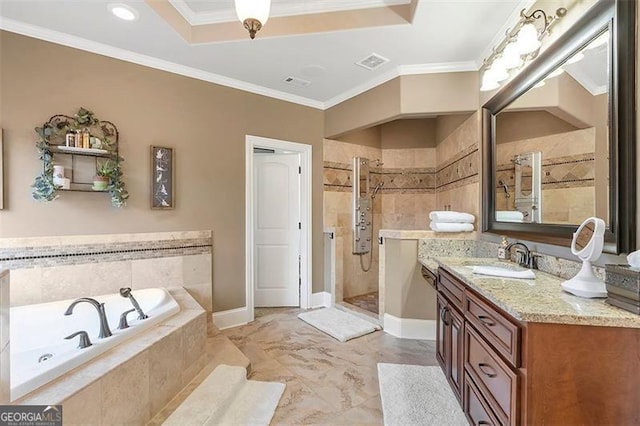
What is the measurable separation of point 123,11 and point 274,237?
2.60 metres

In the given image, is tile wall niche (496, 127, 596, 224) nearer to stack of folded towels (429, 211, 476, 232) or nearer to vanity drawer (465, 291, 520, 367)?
vanity drawer (465, 291, 520, 367)


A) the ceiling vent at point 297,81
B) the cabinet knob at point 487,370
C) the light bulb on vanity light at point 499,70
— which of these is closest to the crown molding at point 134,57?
the ceiling vent at point 297,81

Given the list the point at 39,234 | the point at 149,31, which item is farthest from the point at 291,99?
the point at 39,234

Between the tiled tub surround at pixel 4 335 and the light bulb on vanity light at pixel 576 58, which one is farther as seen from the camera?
the light bulb on vanity light at pixel 576 58

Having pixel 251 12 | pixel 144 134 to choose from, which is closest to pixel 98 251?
pixel 144 134

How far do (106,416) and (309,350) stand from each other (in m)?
1.58

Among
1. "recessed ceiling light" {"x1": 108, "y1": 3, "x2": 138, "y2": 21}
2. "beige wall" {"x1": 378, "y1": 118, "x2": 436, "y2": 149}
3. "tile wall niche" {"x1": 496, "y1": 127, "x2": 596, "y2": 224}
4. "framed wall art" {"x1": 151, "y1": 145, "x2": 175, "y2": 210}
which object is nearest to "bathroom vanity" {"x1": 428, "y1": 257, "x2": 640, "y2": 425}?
"tile wall niche" {"x1": 496, "y1": 127, "x2": 596, "y2": 224}

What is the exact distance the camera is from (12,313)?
196 centimetres

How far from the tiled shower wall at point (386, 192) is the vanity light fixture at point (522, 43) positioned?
1.23 m

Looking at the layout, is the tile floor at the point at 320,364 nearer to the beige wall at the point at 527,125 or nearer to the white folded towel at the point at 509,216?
the white folded towel at the point at 509,216

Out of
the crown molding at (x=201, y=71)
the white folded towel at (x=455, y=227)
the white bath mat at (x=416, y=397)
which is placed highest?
the crown molding at (x=201, y=71)

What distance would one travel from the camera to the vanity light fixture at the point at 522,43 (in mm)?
1703

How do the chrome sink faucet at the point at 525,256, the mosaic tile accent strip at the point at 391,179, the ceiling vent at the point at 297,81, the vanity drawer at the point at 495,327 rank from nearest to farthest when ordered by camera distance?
the vanity drawer at the point at 495,327
the chrome sink faucet at the point at 525,256
the ceiling vent at the point at 297,81
the mosaic tile accent strip at the point at 391,179

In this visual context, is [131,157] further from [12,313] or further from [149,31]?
[12,313]
